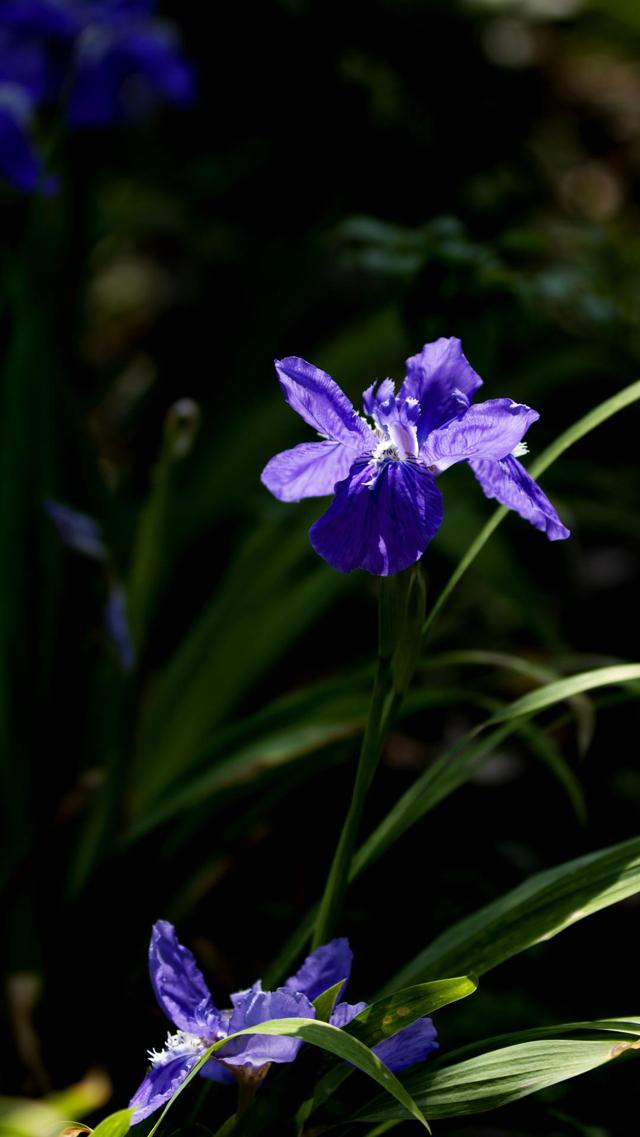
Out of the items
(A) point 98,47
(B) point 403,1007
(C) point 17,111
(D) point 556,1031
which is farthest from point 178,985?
(A) point 98,47

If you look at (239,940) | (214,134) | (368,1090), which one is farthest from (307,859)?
(214,134)

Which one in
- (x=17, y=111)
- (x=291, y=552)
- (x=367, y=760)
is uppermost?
(x=17, y=111)

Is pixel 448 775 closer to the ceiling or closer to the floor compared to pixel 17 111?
closer to the floor

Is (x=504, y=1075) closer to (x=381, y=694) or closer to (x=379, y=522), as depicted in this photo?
(x=381, y=694)

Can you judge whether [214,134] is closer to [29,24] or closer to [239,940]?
[29,24]

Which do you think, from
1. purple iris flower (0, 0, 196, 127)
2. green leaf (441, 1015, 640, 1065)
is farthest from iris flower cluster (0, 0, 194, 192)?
green leaf (441, 1015, 640, 1065)

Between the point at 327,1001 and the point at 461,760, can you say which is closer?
the point at 327,1001

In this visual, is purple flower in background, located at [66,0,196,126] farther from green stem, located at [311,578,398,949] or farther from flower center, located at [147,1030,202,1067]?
flower center, located at [147,1030,202,1067]
